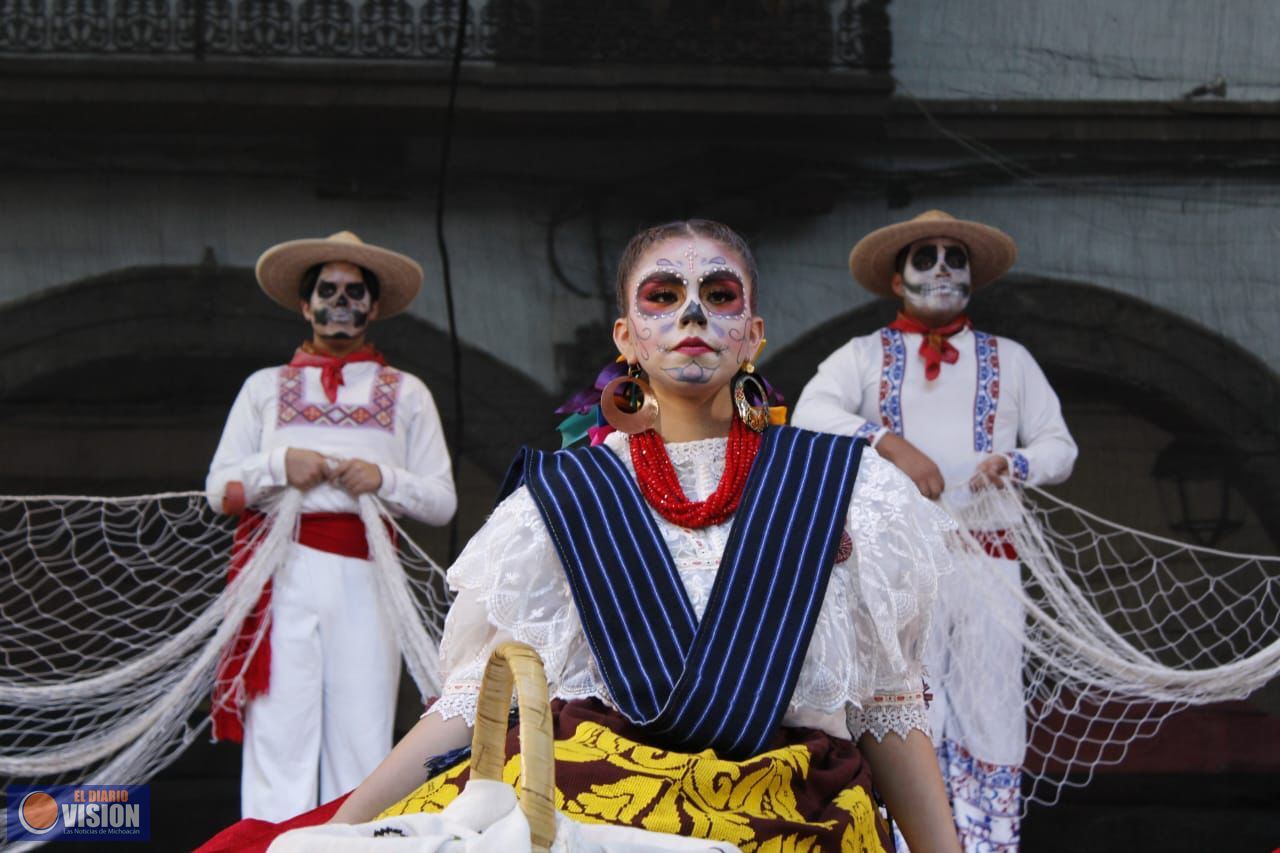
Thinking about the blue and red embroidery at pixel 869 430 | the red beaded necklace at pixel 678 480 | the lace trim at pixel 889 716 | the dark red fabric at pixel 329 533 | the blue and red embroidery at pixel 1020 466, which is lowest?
the dark red fabric at pixel 329 533

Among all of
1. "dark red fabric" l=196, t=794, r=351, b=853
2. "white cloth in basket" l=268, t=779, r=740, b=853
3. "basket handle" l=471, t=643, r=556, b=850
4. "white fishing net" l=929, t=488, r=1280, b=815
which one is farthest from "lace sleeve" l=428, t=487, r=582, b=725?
"white fishing net" l=929, t=488, r=1280, b=815

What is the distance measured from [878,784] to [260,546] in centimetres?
254

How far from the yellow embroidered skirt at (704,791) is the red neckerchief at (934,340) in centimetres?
262

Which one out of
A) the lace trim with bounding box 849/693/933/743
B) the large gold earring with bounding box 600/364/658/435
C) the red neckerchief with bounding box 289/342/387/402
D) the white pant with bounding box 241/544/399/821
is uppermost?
the large gold earring with bounding box 600/364/658/435

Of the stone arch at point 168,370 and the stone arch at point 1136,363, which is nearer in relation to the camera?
the stone arch at point 1136,363

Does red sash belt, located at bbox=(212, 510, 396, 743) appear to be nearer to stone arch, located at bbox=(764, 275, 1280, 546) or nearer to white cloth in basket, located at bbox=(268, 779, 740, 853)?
stone arch, located at bbox=(764, 275, 1280, 546)

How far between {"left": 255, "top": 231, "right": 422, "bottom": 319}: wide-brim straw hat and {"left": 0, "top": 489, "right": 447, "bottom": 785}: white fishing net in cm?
64

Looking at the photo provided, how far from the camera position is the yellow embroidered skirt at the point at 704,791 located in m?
1.85

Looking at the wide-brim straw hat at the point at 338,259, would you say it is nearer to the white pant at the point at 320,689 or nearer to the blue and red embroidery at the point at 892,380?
the white pant at the point at 320,689

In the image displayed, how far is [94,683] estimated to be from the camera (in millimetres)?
4320

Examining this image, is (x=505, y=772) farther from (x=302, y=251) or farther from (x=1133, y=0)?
(x=1133, y=0)

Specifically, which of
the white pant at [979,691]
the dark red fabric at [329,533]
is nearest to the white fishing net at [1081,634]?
the white pant at [979,691]

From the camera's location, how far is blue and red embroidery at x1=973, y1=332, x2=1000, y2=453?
4555 millimetres

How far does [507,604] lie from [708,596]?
0.26m
